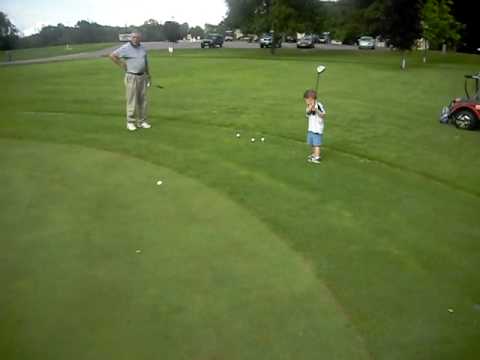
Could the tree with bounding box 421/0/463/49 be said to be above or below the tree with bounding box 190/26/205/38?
below

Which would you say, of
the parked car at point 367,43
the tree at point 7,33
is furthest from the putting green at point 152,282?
the parked car at point 367,43

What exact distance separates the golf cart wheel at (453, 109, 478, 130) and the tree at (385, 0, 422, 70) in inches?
916

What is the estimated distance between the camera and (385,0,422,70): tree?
32.8m

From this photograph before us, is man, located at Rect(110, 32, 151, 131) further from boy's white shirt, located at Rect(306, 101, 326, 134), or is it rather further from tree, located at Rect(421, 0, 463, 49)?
tree, located at Rect(421, 0, 463, 49)

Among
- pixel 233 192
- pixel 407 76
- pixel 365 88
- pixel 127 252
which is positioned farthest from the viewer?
pixel 407 76

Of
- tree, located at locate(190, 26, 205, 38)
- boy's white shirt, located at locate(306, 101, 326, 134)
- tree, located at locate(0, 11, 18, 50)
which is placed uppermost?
tree, located at locate(190, 26, 205, 38)

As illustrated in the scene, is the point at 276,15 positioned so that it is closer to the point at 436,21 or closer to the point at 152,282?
the point at 436,21

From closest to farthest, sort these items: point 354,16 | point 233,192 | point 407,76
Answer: point 233,192 < point 407,76 < point 354,16

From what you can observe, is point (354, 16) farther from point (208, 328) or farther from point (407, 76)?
point (208, 328)

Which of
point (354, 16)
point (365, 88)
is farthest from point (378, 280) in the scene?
point (354, 16)

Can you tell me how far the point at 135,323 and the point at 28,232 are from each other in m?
2.43

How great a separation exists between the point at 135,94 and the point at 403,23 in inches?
1098

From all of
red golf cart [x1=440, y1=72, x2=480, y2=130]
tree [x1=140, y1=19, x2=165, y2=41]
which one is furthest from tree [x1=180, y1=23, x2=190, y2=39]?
red golf cart [x1=440, y1=72, x2=480, y2=130]

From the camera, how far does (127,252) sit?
5.20 m
